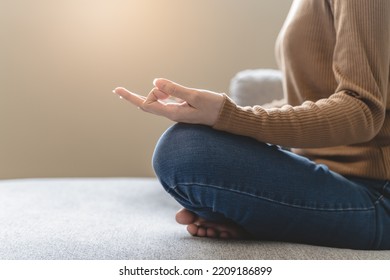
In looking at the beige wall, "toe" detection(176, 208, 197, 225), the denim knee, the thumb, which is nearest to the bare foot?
"toe" detection(176, 208, 197, 225)

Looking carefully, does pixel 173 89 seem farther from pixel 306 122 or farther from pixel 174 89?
pixel 306 122

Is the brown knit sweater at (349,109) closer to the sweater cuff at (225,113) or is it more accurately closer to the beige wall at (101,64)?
the sweater cuff at (225,113)

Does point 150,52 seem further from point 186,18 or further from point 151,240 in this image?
point 151,240

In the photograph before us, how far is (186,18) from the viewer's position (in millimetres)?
2074

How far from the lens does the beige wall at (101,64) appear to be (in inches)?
80.7

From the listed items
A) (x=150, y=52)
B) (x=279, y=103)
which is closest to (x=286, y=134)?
(x=279, y=103)

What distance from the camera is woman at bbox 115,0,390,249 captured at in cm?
74

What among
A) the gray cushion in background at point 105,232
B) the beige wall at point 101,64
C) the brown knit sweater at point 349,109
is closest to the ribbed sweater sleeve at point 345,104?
the brown knit sweater at point 349,109

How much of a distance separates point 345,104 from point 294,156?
0.40ft

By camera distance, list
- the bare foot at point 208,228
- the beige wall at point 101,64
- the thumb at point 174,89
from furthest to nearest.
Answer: the beige wall at point 101,64 → the bare foot at point 208,228 → the thumb at point 174,89

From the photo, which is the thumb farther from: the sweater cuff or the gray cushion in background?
the gray cushion in background

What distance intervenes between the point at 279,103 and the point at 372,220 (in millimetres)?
376

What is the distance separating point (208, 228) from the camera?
2.85 ft

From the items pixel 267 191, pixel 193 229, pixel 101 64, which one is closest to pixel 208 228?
pixel 193 229
